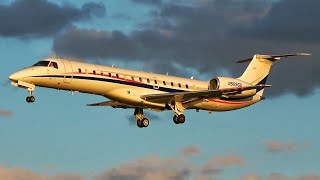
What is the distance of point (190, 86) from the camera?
225 ft

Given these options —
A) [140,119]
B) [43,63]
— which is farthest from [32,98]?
[140,119]

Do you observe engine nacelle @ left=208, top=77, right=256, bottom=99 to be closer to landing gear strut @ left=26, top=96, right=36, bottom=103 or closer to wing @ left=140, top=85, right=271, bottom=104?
wing @ left=140, top=85, right=271, bottom=104

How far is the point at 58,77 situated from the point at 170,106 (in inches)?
345

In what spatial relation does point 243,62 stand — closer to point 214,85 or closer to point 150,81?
point 214,85

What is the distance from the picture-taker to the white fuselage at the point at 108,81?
61781mm

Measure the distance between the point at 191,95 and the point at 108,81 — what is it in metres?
5.91

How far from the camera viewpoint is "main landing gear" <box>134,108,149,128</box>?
68.6m

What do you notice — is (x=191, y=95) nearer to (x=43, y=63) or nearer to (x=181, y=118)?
(x=181, y=118)

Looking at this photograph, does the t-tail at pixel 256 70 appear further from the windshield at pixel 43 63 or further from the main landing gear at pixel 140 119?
the windshield at pixel 43 63

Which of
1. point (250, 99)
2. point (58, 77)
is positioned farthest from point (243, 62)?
point (58, 77)

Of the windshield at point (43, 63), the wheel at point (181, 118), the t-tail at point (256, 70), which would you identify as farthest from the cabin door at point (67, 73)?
the t-tail at point (256, 70)

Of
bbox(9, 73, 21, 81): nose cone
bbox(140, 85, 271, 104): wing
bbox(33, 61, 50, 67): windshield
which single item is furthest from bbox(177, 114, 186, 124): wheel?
bbox(9, 73, 21, 81): nose cone

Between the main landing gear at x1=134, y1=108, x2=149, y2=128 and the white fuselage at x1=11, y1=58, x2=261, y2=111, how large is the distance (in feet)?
6.33

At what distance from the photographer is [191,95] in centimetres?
6588
